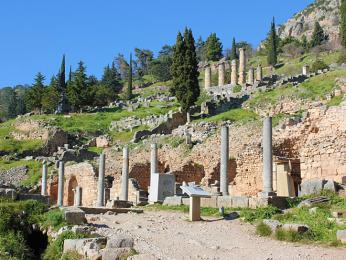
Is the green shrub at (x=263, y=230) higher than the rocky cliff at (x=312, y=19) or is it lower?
lower

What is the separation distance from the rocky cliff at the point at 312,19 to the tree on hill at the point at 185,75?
89.7m

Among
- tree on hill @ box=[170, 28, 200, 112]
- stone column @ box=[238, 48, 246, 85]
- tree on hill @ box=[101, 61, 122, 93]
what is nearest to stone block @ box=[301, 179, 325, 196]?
tree on hill @ box=[170, 28, 200, 112]

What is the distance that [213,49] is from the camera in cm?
11888

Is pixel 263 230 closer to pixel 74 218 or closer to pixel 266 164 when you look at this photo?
pixel 74 218

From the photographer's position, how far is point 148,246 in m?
16.5

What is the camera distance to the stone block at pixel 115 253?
14.7 metres

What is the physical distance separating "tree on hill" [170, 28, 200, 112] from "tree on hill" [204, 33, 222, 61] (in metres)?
59.4

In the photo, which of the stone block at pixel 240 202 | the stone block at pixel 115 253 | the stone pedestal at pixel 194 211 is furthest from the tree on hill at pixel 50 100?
the stone block at pixel 115 253

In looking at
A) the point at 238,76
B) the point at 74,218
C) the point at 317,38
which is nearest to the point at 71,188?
the point at 74,218

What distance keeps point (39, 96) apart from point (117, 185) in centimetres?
3929

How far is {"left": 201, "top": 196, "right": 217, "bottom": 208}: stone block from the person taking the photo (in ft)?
84.0

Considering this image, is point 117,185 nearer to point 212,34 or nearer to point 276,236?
point 276,236

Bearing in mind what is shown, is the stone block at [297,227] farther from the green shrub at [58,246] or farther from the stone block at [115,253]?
the green shrub at [58,246]

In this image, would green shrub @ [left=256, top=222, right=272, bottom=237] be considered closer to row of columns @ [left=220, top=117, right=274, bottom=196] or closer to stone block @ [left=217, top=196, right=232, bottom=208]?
row of columns @ [left=220, top=117, right=274, bottom=196]
